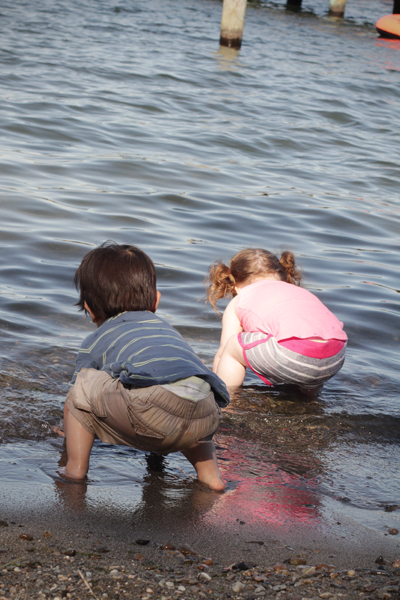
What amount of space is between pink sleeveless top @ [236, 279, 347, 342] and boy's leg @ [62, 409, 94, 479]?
1.45m

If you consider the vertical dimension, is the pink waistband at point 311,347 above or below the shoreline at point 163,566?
above

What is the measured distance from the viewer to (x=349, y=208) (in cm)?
835

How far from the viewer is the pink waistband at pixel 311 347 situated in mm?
3807

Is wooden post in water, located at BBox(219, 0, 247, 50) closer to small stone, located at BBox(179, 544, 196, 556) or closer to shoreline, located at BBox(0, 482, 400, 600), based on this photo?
shoreline, located at BBox(0, 482, 400, 600)

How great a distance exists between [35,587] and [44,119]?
9.53 meters

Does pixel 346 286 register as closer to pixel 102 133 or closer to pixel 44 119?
pixel 102 133

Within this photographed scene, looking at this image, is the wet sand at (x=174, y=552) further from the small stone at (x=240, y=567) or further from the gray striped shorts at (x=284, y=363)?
the gray striped shorts at (x=284, y=363)

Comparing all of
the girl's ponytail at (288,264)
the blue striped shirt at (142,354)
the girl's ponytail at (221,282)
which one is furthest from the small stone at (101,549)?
the girl's ponytail at (288,264)

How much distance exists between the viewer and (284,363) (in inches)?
152

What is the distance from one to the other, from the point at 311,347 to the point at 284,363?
18 centimetres

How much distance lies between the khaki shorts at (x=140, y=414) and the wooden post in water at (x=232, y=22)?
60.1ft

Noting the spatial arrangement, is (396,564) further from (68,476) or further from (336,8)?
(336,8)

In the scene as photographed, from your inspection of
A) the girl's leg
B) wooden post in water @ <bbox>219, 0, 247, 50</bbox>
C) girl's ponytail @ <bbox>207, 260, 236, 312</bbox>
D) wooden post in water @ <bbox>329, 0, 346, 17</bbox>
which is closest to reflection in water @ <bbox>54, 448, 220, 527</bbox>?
the girl's leg

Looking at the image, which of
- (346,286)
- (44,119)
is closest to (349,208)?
(346,286)
